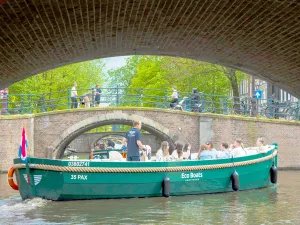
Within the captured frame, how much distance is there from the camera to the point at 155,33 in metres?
9.83

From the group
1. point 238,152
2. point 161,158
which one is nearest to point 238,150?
point 238,152

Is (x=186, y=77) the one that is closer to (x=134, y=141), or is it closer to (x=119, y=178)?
(x=119, y=178)

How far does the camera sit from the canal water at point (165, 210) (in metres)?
13.8

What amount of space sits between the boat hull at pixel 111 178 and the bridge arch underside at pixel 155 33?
5251mm

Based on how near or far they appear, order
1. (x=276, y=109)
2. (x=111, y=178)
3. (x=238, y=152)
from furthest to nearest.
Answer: (x=276, y=109) < (x=238, y=152) < (x=111, y=178)

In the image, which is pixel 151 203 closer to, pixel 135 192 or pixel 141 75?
pixel 135 192

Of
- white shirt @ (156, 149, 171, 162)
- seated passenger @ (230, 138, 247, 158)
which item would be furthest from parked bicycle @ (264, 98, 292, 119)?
white shirt @ (156, 149, 171, 162)

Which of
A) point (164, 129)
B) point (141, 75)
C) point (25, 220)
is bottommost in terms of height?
point (25, 220)

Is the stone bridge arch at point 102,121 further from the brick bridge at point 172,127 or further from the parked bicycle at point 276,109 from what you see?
the parked bicycle at point 276,109

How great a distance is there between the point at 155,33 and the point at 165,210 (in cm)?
634

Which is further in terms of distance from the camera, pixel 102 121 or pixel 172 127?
pixel 102 121

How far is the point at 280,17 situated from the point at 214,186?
10.8 metres

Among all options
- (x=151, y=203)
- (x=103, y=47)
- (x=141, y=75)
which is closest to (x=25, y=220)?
(x=151, y=203)

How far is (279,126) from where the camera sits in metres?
27.9
